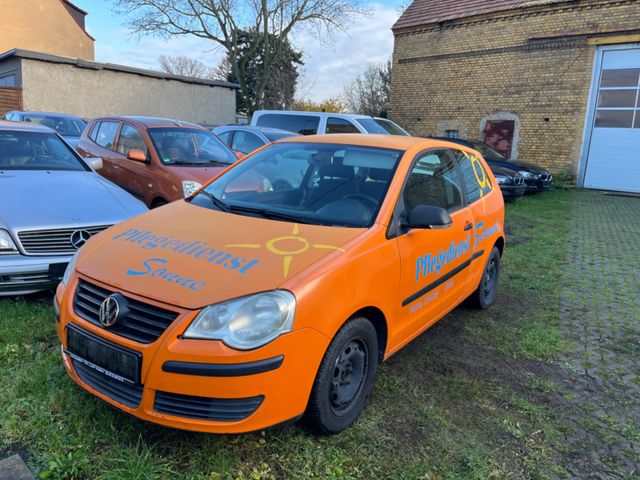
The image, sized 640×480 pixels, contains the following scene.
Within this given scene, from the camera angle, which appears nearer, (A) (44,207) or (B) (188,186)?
(A) (44,207)

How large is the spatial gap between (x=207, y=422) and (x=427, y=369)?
183 cm

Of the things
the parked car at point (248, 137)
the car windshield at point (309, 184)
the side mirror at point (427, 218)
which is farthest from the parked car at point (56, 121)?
the side mirror at point (427, 218)

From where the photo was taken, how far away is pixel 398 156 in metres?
3.27

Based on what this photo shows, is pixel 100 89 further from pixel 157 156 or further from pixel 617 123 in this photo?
pixel 617 123

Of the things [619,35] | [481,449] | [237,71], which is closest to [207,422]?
[481,449]

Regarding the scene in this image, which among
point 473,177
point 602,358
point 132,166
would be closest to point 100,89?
point 132,166

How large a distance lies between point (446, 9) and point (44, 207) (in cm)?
1680

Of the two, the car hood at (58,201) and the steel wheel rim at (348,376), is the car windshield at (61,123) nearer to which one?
the car hood at (58,201)

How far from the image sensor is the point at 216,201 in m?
3.35

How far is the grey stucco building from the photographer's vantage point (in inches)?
676

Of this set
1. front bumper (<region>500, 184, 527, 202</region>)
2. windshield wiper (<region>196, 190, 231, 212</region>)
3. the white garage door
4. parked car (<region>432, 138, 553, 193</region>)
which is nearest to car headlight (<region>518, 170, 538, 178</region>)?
parked car (<region>432, 138, 553, 193</region>)

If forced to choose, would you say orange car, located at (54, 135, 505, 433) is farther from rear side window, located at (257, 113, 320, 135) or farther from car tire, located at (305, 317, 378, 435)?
rear side window, located at (257, 113, 320, 135)

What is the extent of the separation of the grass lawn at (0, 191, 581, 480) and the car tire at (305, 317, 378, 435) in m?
0.13

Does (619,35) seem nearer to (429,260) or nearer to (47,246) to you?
(429,260)
